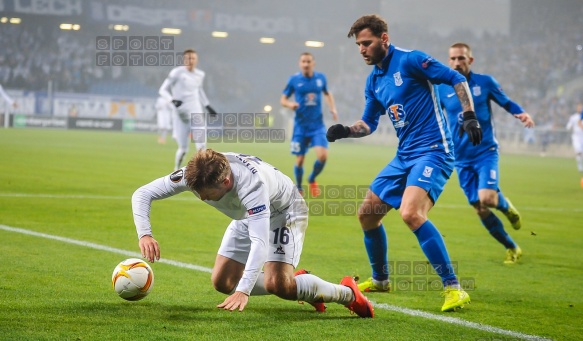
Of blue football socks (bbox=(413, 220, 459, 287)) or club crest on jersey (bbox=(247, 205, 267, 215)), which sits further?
blue football socks (bbox=(413, 220, 459, 287))

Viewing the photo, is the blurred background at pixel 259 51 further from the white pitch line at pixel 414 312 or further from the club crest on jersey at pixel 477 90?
the white pitch line at pixel 414 312

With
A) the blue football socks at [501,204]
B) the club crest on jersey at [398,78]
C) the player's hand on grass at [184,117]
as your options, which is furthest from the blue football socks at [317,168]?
the club crest on jersey at [398,78]

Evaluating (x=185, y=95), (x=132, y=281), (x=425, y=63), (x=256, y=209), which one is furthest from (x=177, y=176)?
(x=185, y=95)

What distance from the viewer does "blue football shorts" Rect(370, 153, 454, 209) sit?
6152mm

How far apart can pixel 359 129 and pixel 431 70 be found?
34.9 inches

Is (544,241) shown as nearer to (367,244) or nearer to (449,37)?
(367,244)

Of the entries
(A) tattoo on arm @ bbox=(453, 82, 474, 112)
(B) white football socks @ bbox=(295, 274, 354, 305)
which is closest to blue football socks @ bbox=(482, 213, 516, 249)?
(A) tattoo on arm @ bbox=(453, 82, 474, 112)

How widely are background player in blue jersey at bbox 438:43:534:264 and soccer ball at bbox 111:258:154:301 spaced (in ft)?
14.4

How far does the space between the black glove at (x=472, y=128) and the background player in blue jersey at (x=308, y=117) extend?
9.19 m

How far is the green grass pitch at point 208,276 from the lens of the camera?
199 inches

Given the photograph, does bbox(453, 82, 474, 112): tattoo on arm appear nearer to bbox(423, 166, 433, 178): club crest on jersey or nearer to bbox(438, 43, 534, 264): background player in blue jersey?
bbox(423, 166, 433, 178): club crest on jersey

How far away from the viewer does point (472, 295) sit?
6.67m

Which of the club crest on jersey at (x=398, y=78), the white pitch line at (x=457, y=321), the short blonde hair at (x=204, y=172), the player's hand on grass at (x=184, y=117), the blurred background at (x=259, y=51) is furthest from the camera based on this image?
the blurred background at (x=259, y=51)

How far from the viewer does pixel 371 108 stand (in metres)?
6.85
